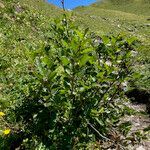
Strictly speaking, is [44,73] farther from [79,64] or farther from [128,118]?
[128,118]

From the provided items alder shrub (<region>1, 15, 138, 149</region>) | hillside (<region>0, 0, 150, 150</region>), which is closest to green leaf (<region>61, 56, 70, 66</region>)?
hillside (<region>0, 0, 150, 150</region>)

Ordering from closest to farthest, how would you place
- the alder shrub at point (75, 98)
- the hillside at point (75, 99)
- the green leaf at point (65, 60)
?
the green leaf at point (65, 60) → the hillside at point (75, 99) → the alder shrub at point (75, 98)

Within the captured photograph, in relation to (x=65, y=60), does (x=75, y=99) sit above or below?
below

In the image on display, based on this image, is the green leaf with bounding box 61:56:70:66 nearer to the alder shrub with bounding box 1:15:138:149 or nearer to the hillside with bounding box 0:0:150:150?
the hillside with bounding box 0:0:150:150

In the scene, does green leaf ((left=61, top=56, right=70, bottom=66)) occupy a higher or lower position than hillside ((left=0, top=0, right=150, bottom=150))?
higher

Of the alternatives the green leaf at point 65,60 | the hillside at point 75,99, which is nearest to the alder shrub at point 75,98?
the hillside at point 75,99

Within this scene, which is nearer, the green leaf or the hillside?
the green leaf

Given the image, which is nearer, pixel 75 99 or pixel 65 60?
pixel 65 60

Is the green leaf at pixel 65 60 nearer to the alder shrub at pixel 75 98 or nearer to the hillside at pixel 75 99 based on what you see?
the hillside at pixel 75 99

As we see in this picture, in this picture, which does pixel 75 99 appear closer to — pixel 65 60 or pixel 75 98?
pixel 75 98

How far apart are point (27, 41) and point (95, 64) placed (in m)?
12.0

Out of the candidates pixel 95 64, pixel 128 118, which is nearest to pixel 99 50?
pixel 95 64

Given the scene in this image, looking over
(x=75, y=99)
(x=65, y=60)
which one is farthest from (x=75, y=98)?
(x=65, y=60)

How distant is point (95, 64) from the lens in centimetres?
827
